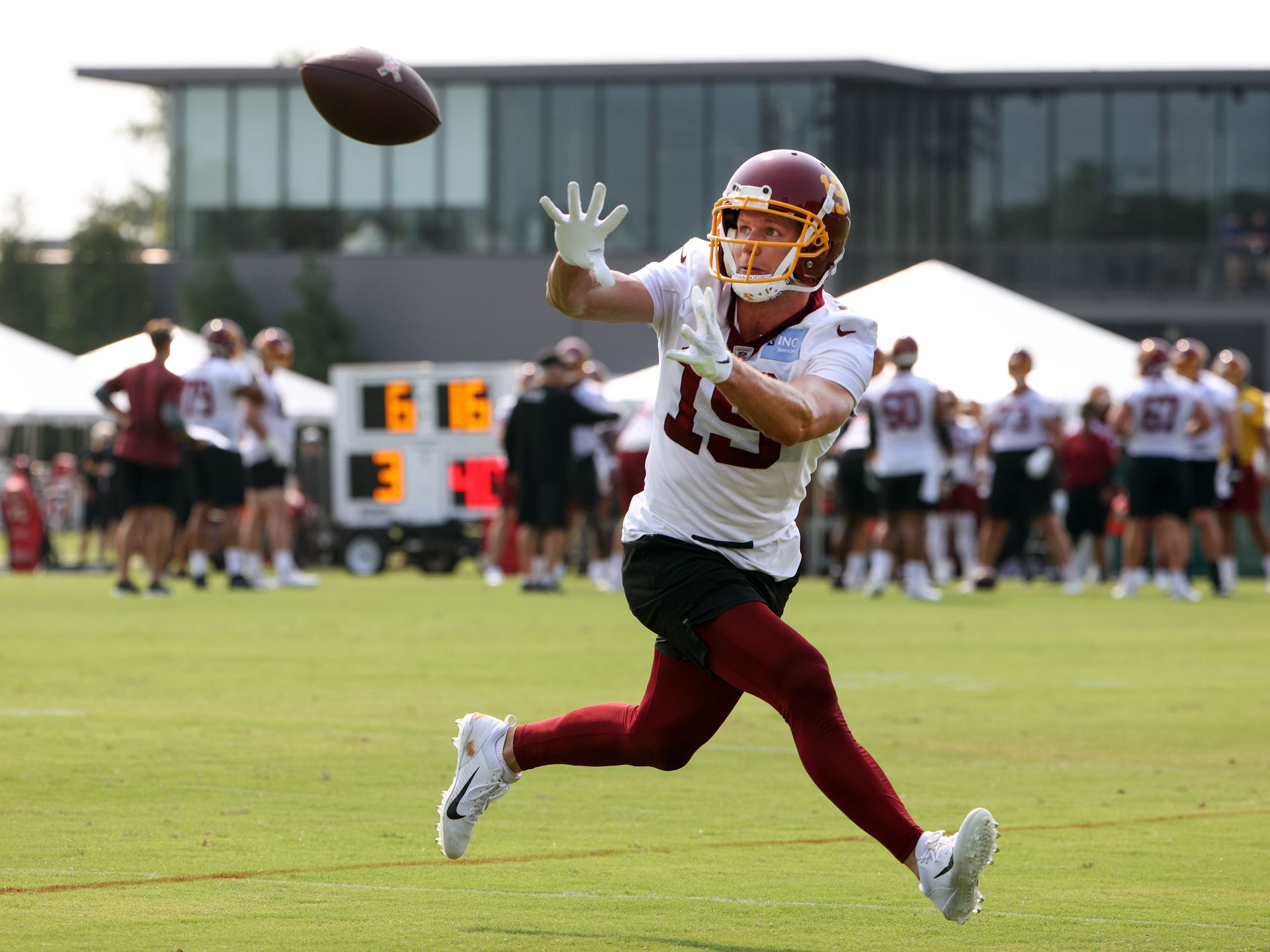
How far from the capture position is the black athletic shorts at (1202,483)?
17.5 metres

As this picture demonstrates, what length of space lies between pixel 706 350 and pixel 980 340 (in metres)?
19.0

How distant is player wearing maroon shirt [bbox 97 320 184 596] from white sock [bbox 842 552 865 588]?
6184 mm

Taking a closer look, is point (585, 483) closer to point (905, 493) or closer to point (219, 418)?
point (905, 493)

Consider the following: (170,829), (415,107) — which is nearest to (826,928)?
(170,829)

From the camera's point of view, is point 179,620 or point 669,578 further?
point 179,620

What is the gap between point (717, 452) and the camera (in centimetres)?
483

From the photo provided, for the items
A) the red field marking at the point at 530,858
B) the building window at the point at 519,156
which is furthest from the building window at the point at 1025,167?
the red field marking at the point at 530,858

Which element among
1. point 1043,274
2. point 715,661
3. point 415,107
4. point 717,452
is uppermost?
point 1043,274

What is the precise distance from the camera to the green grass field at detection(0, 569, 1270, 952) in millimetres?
4559

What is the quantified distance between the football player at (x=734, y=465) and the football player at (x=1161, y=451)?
1258 centimetres

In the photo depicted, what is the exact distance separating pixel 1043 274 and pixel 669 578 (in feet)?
140

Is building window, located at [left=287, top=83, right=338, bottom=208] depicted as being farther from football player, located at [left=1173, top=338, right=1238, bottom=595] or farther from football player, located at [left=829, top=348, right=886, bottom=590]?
football player, located at [left=1173, top=338, right=1238, bottom=595]

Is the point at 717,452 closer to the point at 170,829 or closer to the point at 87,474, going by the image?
the point at 170,829

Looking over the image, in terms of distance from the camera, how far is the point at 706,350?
13.5ft
